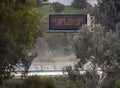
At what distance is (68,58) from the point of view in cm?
4169

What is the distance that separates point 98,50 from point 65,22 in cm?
1459

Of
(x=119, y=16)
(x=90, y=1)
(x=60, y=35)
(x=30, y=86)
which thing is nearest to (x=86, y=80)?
(x=30, y=86)

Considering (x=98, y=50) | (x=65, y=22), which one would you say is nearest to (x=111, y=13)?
(x=98, y=50)

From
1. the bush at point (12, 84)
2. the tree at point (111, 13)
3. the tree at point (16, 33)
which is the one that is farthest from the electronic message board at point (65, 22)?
the bush at point (12, 84)

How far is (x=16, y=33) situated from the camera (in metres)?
19.2

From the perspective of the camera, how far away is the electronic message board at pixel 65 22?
30953 millimetres

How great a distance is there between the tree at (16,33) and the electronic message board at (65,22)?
968 centimetres

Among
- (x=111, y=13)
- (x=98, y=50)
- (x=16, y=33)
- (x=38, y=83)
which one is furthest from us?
(x=111, y=13)

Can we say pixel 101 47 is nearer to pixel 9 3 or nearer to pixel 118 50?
pixel 118 50

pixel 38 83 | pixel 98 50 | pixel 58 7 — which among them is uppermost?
pixel 58 7

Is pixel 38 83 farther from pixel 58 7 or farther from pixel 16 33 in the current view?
A: pixel 58 7

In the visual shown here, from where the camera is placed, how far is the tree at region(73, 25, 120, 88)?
16.8m

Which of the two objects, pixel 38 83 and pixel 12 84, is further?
pixel 12 84

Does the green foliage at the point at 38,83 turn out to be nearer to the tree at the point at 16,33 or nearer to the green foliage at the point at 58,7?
the tree at the point at 16,33
